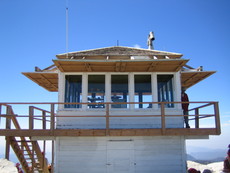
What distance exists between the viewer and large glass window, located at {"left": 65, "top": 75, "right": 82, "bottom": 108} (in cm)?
1231

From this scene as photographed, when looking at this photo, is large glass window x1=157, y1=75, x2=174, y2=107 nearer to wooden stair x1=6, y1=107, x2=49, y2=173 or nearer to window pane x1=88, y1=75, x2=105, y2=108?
window pane x1=88, y1=75, x2=105, y2=108

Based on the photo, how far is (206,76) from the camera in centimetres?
1391

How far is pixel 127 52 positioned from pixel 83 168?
590 centimetres

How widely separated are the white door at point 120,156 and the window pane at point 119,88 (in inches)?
67.1

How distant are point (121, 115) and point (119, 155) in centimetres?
169

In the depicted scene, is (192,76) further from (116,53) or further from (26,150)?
(26,150)

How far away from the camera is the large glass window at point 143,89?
40.1 ft

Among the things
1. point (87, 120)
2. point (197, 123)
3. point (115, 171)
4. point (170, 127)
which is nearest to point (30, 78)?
point (87, 120)

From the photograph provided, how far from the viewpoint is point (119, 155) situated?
11195 millimetres

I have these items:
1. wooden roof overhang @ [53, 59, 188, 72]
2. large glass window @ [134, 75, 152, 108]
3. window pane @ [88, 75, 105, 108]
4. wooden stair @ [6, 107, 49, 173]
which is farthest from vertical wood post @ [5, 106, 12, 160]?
large glass window @ [134, 75, 152, 108]

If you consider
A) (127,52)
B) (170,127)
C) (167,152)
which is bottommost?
(167,152)

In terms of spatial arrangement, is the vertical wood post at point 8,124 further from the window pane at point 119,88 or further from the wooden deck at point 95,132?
the window pane at point 119,88

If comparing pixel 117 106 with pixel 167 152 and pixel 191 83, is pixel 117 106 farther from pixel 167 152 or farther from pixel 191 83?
pixel 191 83

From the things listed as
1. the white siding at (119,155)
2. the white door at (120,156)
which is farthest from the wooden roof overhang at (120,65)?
the white door at (120,156)
